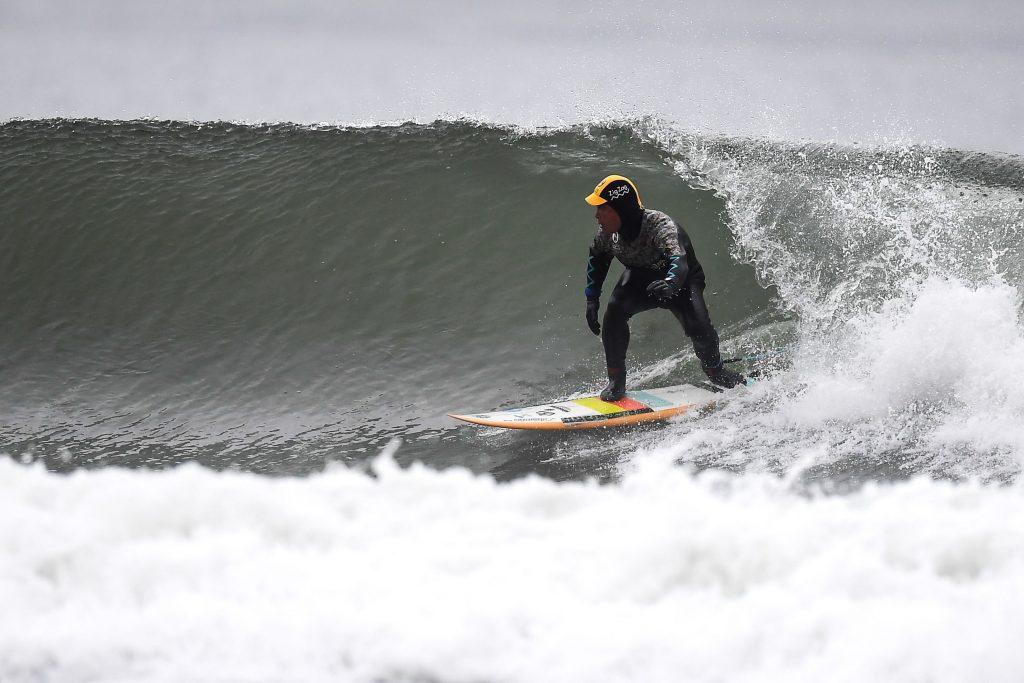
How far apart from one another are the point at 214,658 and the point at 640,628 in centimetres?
159

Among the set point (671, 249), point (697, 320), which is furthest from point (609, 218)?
point (697, 320)

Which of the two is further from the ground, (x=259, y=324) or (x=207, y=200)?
(x=207, y=200)

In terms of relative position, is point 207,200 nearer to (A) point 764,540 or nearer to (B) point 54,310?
(B) point 54,310

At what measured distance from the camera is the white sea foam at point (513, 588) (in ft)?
11.2

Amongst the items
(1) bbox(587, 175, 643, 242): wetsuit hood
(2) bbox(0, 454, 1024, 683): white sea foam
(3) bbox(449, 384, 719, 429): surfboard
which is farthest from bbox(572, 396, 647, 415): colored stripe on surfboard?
(2) bbox(0, 454, 1024, 683): white sea foam

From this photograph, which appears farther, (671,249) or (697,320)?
(697,320)

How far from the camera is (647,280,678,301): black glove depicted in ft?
20.6

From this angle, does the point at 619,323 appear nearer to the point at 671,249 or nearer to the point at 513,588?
the point at 671,249

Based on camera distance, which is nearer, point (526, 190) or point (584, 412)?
point (584, 412)

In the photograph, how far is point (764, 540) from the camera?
394 cm

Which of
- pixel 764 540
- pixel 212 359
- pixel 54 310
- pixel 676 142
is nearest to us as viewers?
pixel 764 540

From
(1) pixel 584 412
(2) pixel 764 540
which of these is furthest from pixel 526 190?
(2) pixel 764 540

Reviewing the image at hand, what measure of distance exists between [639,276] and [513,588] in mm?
3477

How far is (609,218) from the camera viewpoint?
21.3 ft
